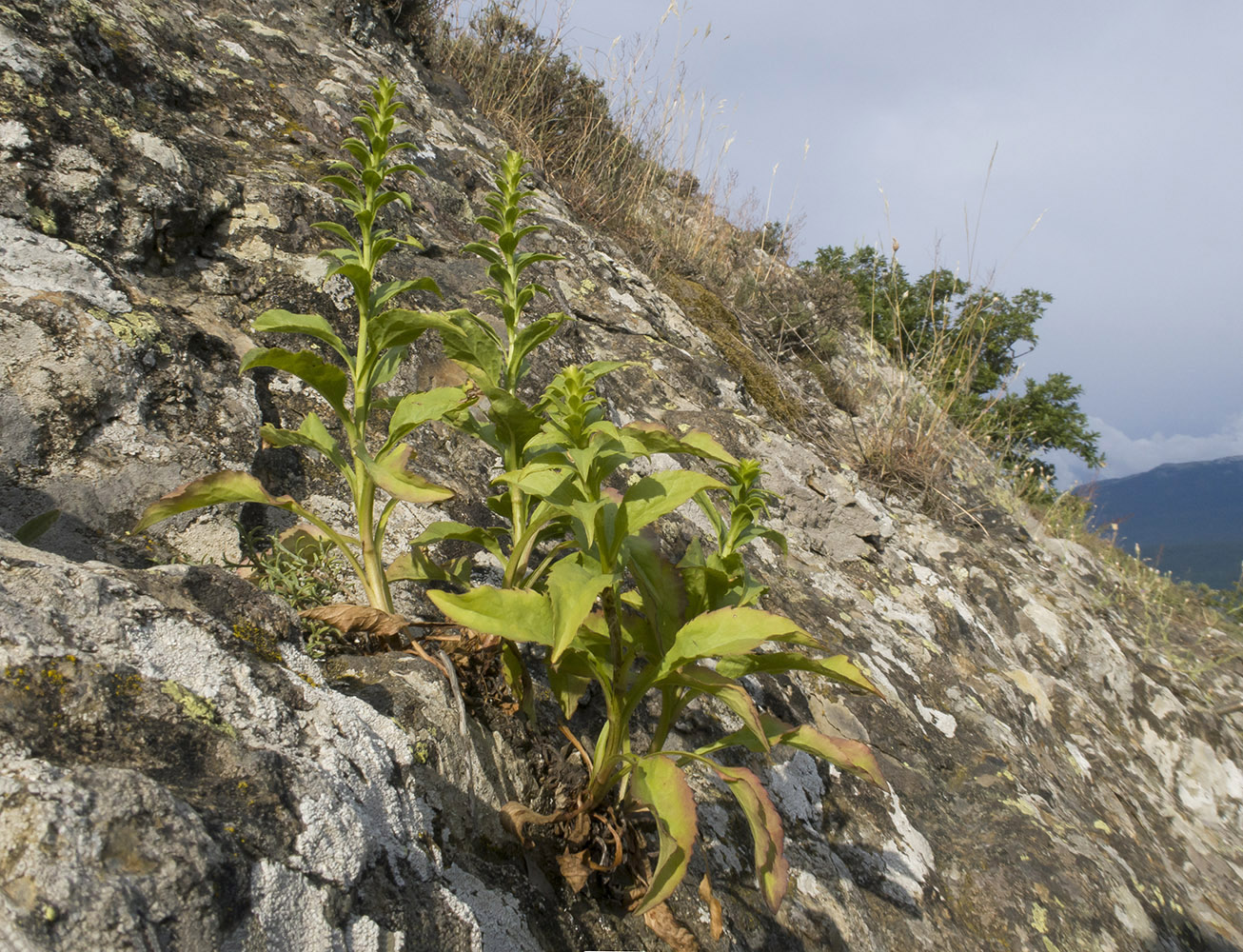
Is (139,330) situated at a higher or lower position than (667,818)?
higher

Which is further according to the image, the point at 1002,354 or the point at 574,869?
the point at 1002,354

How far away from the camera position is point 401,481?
1.48 m

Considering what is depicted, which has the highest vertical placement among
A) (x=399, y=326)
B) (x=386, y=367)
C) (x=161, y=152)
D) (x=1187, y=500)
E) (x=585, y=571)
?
(x=1187, y=500)

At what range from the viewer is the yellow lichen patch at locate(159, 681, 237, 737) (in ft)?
3.17

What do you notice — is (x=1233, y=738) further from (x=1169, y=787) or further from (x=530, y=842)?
(x=530, y=842)

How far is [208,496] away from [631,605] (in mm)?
917

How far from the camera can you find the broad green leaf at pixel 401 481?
57.2 inches

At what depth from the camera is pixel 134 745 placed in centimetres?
87

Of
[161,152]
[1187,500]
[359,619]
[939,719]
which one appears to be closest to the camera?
[359,619]

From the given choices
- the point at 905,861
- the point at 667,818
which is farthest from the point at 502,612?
the point at 905,861

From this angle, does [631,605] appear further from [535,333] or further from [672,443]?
[535,333]

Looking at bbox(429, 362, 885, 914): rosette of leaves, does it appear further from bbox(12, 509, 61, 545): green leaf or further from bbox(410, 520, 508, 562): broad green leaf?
bbox(12, 509, 61, 545): green leaf

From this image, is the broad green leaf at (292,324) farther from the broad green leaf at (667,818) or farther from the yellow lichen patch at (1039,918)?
the yellow lichen patch at (1039,918)

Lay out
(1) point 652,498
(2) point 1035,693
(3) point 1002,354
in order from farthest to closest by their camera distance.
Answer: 1. (3) point 1002,354
2. (2) point 1035,693
3. (1) point 652,498
